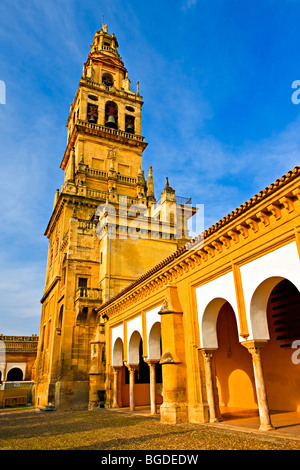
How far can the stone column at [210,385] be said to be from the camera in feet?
37.3

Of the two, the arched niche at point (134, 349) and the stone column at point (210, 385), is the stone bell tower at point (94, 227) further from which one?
the stone column at point (210, 385)

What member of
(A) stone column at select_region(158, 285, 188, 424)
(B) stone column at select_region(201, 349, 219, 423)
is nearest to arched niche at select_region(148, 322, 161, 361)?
(A) stone column at select_region(158, 285, 188, 424)

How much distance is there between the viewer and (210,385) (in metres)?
11.5

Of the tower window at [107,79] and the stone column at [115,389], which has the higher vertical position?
the tower window at [107,79]

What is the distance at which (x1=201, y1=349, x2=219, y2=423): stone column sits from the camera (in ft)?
37.3

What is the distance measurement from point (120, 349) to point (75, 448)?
40.5 feet

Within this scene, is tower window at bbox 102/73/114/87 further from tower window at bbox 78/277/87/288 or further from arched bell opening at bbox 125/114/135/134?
tower window at bbox 78/277/87/288

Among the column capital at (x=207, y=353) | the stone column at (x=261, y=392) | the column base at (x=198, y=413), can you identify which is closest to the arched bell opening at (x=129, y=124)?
the column capital at (x=207, y=353)

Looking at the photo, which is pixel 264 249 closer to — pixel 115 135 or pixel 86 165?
pixel 86 165

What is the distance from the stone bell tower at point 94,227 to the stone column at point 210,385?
1063 cm

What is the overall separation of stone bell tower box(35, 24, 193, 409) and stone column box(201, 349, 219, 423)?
1063 centimetres

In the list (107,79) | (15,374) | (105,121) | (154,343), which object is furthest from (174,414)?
(107,79)

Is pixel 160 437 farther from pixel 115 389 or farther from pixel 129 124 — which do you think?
pixel 129 124
